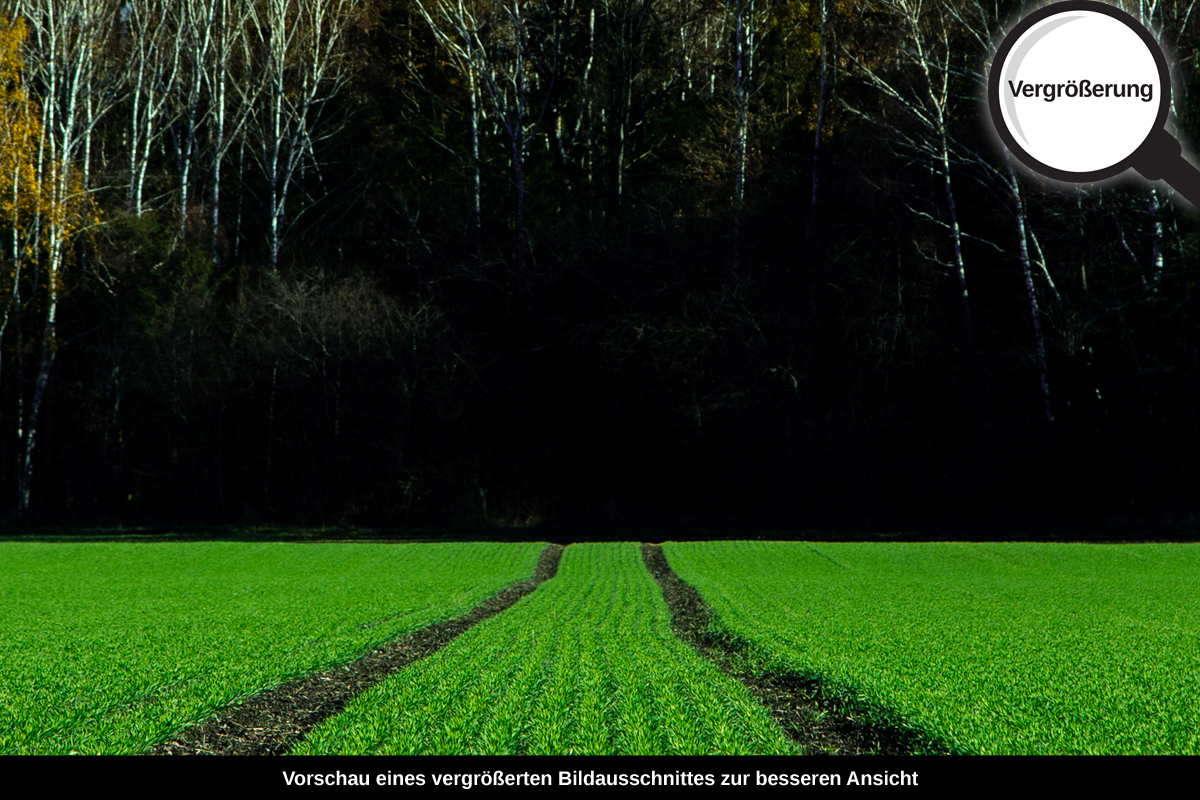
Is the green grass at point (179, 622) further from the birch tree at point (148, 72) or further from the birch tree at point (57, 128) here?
the birch tree at point (148, 72)

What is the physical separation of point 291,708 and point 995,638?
6870mm

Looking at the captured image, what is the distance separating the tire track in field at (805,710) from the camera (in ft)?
20.3

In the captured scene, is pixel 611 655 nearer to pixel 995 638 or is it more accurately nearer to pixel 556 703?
pixel 556 703

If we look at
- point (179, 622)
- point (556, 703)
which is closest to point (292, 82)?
point (179, 622)

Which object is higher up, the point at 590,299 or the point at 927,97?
the point at 927,97

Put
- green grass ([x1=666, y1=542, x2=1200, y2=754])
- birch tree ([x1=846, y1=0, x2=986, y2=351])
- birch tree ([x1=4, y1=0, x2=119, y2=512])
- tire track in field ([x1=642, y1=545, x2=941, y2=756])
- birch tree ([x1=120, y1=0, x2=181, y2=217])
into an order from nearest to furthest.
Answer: tire track in field ([x1=642, y1=545, x2=941, y2=756]) < green grass ([x1=666, y1=542, x2=1200, y2=754]) < birch tree ([x1=846, y1=0, x2=986, y2=351]) < birch tree ([x1=4, y1=0, x2=119, y2=512]) < birch tree ([x1=120, y1=0, x2=181, y2=217])

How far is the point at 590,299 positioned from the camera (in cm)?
3506

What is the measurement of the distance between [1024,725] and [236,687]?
579cm

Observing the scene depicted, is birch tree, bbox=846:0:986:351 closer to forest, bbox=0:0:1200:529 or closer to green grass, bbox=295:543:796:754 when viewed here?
forest, bbox=0:0:1200:529

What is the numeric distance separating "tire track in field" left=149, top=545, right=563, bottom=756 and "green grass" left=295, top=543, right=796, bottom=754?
318 mm

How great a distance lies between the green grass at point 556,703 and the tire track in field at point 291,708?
32 centimetres

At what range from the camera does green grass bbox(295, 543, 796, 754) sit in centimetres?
603

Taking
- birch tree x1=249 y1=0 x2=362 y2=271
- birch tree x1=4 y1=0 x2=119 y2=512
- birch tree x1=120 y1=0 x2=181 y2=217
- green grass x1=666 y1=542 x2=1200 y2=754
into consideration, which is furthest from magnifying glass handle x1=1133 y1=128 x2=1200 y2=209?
birch tree x1=120 y1=0 x2=181 y2=217

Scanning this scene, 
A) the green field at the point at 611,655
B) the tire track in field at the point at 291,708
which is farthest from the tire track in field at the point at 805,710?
the tire track in field at the point at 291,708
